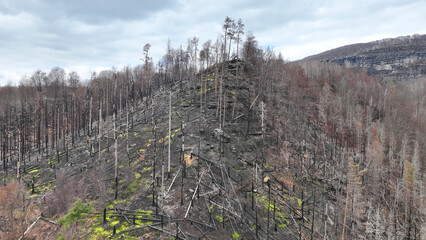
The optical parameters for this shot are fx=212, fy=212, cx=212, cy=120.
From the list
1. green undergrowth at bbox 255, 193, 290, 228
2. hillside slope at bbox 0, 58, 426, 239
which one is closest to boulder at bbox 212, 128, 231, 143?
hillside slope at bbox 0, 58, 426, 239

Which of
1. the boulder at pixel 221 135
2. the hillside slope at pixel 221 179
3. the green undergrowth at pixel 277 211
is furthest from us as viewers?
the boulder at pixel 221 135

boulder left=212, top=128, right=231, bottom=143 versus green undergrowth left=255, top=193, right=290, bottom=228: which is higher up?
boulder left=212, top=128, right=231, bottom=143

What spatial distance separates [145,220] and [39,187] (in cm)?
1829

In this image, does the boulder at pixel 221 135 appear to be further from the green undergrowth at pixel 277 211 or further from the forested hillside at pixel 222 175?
the green undergrowth at pixel 277 211

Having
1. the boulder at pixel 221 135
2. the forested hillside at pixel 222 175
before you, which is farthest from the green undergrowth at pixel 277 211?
the boulder at pixel 221 135

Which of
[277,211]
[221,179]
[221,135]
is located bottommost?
[277,211]

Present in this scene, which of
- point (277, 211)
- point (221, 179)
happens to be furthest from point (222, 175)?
point (277, 211)

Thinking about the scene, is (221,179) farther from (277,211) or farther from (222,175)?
(277,211)

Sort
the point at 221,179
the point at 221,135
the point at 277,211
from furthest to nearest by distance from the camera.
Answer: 1. the point at 221,135
2. the point at 221,179
3. the point at 277,211

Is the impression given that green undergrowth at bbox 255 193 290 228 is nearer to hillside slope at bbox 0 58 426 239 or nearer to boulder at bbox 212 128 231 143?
hillside slope at bbox 0 58 426 239

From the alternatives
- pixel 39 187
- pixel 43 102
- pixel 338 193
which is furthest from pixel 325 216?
pixel 43 102

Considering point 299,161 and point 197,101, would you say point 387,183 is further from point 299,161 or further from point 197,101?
point 197,101

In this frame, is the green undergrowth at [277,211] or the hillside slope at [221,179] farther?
the green undergrowth at [277,211]

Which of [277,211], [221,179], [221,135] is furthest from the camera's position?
[221,135]
